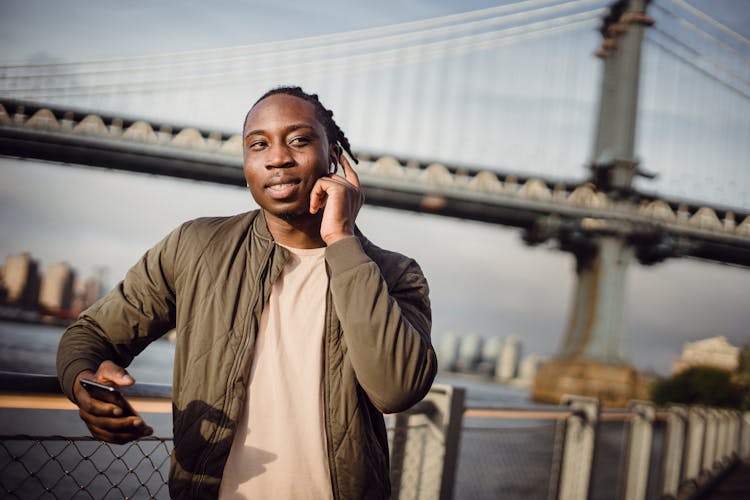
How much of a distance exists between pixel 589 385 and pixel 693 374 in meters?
5.99

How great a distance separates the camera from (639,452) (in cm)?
395

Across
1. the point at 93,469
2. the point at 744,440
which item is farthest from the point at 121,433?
the point at 744,440

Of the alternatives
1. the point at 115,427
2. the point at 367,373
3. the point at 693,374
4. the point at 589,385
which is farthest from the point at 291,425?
the point at 589,385

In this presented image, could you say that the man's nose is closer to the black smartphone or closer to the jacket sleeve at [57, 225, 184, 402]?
the jacket sleeve at [57, 225, 184, 402]

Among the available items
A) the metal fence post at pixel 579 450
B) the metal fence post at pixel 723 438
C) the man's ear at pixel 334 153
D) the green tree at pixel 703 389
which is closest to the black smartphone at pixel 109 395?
the man's ear at pixel 334 153

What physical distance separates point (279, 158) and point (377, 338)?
1.01 feet

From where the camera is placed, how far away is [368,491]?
1149mm

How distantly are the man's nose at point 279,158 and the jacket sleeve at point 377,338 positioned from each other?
0.16m

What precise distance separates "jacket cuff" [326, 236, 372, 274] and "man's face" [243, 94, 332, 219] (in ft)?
0.32

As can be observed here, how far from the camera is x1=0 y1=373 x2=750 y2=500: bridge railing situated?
4.41 ft

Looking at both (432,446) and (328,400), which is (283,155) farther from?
(432,446)

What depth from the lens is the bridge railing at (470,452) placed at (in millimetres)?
1343

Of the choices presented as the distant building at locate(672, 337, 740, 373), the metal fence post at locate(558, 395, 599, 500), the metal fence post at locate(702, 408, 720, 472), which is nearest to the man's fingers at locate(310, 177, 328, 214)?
the metal fence post at locate(558, 395, 599, 500)

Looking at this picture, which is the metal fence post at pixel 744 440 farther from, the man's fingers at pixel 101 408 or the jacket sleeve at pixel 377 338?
the man's fingers at pixel 101 408
